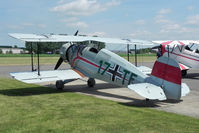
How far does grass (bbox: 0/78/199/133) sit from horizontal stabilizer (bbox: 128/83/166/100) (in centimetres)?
45

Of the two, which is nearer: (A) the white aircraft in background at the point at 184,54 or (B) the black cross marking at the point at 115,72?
(B) the black cross marking at the point at 115,72

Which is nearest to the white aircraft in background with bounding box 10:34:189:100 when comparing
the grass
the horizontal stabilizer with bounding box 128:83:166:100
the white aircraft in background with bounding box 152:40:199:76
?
the horizontal stabilizer with bounding box 128:83:166:100

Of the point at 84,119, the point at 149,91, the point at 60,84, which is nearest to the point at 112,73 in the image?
the point at 149,91

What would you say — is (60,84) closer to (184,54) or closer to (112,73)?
(112,73)

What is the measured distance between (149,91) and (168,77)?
79 cm

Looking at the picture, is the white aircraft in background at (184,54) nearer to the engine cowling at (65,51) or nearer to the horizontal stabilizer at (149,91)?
the engine cowling at (65,51)

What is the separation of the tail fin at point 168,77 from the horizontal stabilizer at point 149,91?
227 millimetres

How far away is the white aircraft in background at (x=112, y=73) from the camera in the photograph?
7.61 metres

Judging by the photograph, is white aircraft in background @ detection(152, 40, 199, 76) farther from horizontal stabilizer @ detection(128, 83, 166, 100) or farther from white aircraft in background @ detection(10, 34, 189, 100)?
horizontal stabilizer @ detection(128, 83, 166, 100)

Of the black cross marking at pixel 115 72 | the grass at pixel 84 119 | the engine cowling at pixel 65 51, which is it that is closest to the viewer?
the grass at pixel 84 119

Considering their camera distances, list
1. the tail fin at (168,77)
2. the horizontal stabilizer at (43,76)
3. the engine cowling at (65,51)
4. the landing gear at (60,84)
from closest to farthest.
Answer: the tail fin at (168,77) < the horizontal stabilizer at (43,76) < the landing gear at (60,84) < the engine cowling at (65,51)

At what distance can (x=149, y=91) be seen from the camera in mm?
7531

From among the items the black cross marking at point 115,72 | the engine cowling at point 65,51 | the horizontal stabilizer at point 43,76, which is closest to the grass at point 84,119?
the horizontal stabilizer at point 43,76

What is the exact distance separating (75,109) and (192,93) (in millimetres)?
5772
